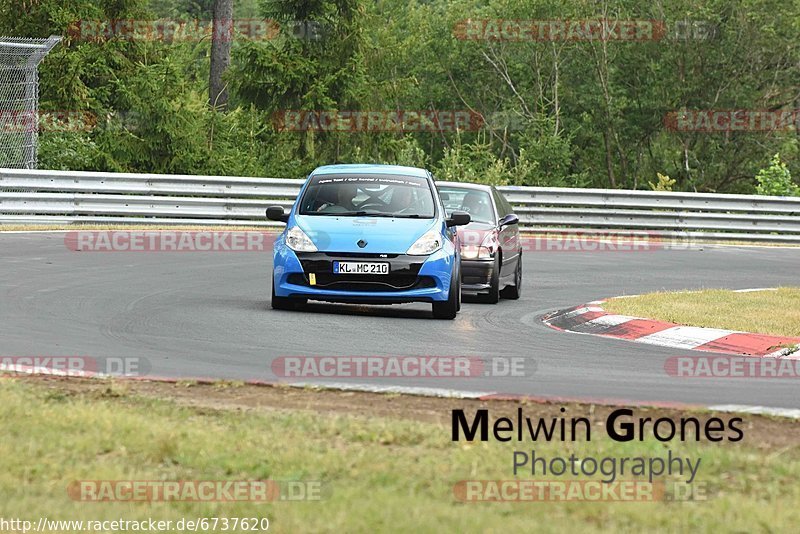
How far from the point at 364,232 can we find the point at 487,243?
8.49ft

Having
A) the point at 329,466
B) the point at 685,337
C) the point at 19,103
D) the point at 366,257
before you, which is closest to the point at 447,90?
the point at 19,103

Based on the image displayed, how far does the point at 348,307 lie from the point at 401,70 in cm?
4713

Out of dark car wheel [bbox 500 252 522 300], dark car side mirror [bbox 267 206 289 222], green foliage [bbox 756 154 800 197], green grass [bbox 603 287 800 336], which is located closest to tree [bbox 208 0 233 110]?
green foliage [bbox 756 154 800 197]

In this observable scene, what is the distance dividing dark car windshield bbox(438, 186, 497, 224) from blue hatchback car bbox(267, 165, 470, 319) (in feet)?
7.98

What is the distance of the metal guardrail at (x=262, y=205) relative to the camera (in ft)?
81.9

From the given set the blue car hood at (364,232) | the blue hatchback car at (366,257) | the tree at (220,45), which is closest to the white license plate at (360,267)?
the blue hatchback car at (366,257)

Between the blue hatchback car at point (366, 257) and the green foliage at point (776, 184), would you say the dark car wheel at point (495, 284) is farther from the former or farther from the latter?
the green foliage at point (776, 184)

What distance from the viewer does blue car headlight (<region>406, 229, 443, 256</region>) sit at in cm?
1388

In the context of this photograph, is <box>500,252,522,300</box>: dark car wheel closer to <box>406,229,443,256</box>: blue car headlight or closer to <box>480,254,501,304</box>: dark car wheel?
<box>480,254,501,304</box>: dark car wheel

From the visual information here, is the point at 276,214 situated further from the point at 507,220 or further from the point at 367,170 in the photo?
the point at 507,220

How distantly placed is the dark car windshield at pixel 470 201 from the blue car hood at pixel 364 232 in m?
2.80

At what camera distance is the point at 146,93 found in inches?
1262

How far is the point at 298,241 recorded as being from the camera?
14047 mm

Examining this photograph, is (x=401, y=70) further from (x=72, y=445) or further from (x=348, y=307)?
(x=72, y=445)
